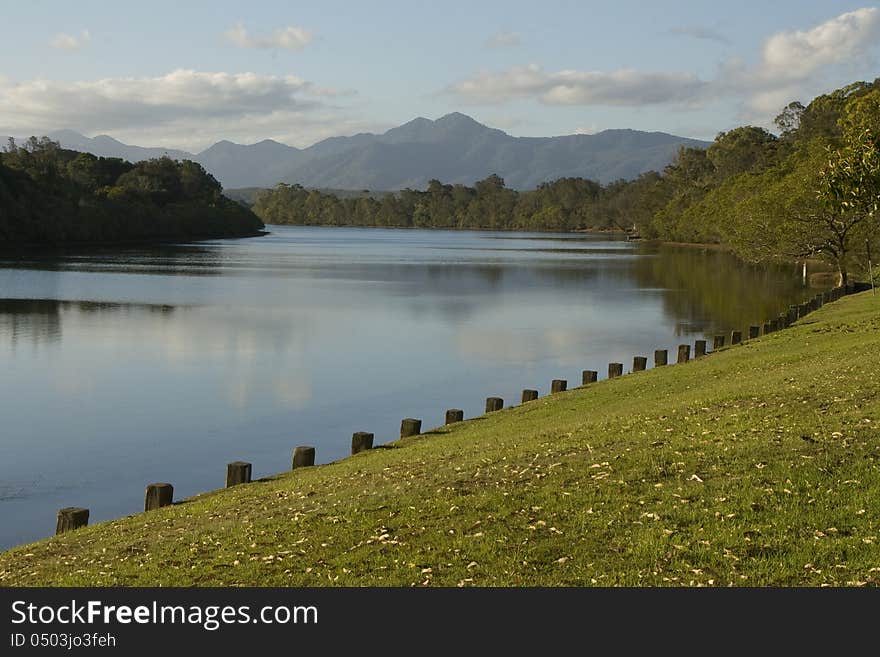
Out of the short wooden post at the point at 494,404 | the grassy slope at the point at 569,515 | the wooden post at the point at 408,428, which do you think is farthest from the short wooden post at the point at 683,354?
the grassy slope at the point at 569,515

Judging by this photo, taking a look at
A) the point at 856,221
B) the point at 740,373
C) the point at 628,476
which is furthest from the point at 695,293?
the point at 628,476

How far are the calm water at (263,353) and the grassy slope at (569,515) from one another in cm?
679

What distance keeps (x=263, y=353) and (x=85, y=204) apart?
11123 centimetres

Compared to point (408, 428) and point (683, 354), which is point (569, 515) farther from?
point (683, 354)

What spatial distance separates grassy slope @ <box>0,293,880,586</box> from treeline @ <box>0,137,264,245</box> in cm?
10997

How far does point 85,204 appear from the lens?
5640 inches

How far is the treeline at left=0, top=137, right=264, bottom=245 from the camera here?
121500mm

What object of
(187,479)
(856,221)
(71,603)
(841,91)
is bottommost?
(187,479)

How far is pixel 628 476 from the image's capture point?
13180mm

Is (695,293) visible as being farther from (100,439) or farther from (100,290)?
(100,439)

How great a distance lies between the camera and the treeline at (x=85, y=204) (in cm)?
12150

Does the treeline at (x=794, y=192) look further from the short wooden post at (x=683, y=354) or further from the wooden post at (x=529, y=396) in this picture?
the wooden post at (x=529, y=396)

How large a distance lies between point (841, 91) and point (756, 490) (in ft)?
436

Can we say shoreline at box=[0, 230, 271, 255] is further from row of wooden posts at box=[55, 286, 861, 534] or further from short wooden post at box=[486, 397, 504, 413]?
short wooden post at box=[486, 397, 504, 413]
